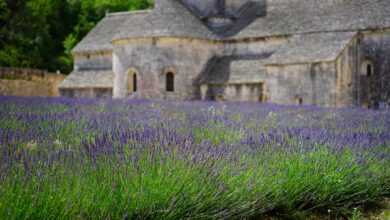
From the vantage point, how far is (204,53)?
35469mm

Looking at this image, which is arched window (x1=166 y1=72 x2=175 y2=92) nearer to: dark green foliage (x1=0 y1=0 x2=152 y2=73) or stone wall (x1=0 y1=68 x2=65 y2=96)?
stone wall (x1=0 y1=68 x2=65 y2=96)

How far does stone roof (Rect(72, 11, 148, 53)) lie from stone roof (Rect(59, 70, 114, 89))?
1.77 metres

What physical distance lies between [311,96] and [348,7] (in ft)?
20.7

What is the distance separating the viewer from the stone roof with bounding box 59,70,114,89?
39.2 m

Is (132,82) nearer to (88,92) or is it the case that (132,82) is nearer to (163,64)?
(163,64)

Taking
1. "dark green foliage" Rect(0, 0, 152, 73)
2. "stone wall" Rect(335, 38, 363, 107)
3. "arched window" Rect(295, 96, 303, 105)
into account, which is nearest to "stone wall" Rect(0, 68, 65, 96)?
"dark green foliage" Rect(0, 0, 152, 73)

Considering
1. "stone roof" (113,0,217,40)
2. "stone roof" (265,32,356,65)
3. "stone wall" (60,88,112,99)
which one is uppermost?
"stone roof" (113,0,217,40)

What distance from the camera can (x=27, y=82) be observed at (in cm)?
3822

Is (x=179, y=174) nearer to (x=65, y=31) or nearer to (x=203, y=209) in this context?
(x=203, y=209)

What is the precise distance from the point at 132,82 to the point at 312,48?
11.1 meters

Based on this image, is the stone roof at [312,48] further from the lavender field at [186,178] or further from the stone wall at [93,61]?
the lavender field at [186,178]

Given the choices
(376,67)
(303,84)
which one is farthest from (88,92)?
(376,67)

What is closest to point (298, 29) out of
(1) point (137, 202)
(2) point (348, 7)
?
(2) point (348, 7)

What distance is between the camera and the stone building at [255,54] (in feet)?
99.8
